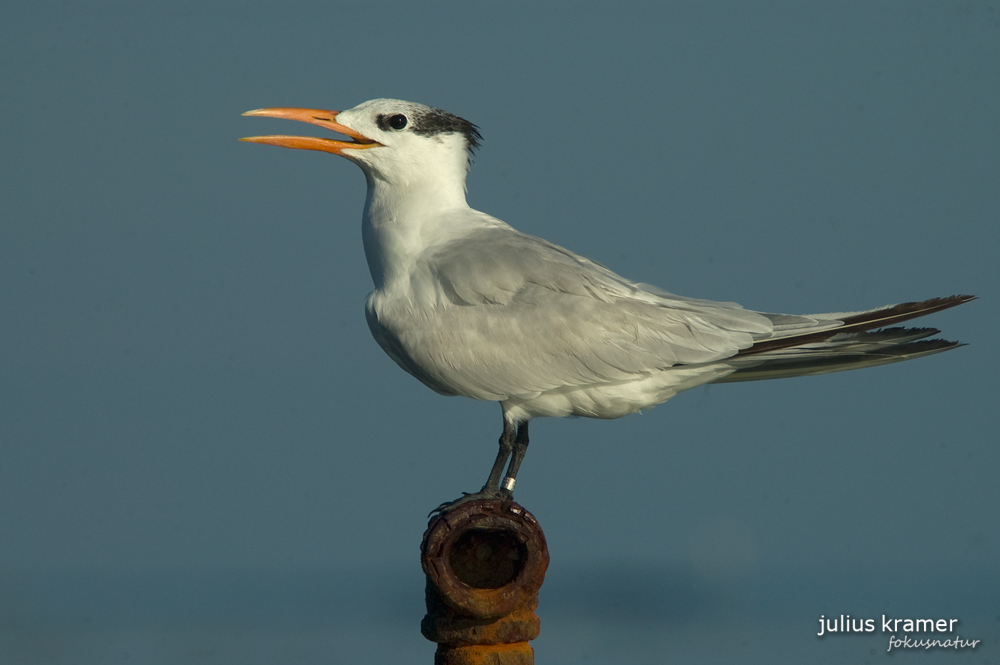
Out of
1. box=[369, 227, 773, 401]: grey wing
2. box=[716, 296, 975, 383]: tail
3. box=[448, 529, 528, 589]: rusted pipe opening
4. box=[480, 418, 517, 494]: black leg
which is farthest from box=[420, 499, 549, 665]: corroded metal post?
box=[716, 296, 975, 383]: tail

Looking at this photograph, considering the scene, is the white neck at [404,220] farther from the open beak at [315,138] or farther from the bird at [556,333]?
the open beak at [315,138]

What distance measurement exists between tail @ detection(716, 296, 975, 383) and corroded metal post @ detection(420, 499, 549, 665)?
1.86 metres

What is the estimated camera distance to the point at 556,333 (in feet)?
19.8

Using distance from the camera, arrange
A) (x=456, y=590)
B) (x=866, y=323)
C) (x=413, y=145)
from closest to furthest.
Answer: (x=456, y=590)
(x=866, y=323)
(x=413, y=145)

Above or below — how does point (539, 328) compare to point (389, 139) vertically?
below

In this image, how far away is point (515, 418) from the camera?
6.26 metres

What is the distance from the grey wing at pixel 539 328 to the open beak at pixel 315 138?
102 centimetres

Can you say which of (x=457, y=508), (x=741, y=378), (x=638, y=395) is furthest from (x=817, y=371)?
(x=457, y=508)

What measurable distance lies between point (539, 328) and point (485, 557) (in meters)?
1.61

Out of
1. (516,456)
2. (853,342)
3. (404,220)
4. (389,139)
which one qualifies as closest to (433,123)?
(389,139)

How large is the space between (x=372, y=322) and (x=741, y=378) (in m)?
2.23

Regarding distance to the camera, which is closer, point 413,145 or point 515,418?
point 515,418

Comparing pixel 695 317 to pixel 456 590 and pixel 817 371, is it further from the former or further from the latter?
pixel 456 590

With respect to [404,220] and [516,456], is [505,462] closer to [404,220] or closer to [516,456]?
[516,456]
